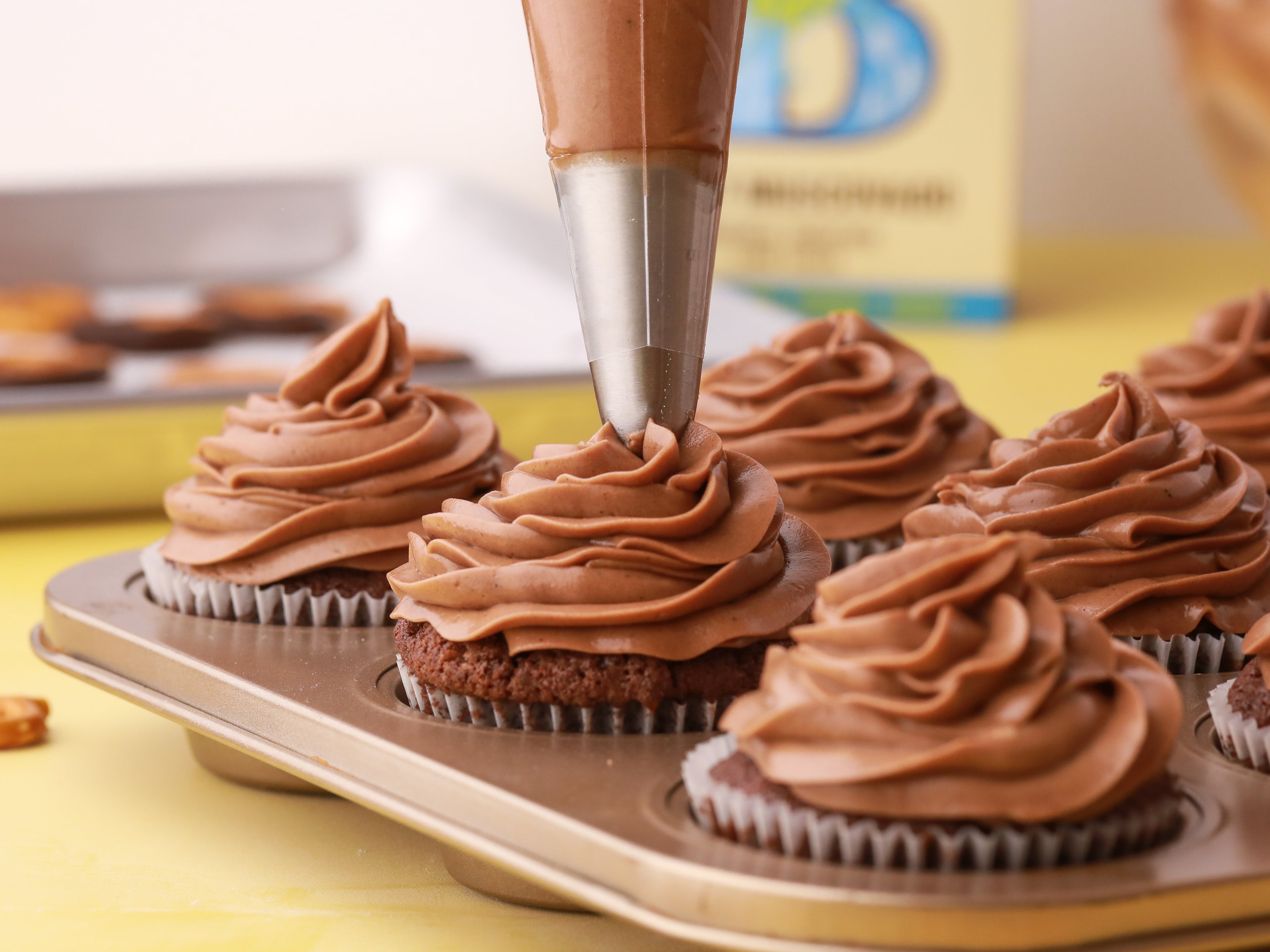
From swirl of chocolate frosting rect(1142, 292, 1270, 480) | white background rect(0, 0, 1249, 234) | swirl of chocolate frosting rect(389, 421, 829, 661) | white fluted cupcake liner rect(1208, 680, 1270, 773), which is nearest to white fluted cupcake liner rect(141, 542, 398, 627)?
swirl of chocolate frosting rect(389, 421, 829, 661)

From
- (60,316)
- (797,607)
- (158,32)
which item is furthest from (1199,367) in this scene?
(158,32)

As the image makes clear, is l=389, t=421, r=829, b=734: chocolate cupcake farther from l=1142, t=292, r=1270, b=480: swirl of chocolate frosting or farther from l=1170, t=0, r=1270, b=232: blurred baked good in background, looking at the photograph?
l=1170, t=0, r=1270, b=232: blurred baked good in background

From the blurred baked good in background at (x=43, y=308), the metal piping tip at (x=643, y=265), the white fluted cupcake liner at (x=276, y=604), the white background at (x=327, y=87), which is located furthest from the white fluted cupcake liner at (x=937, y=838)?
the white background at (x=327, y=87)

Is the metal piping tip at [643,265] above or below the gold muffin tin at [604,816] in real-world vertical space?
above

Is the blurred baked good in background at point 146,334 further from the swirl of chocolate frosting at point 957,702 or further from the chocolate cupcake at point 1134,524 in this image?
the swirl of chocolate frosting at point 957,702

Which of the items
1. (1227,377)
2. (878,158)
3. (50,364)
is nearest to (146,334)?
(50,364)

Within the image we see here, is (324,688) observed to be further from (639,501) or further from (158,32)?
(158,32)
